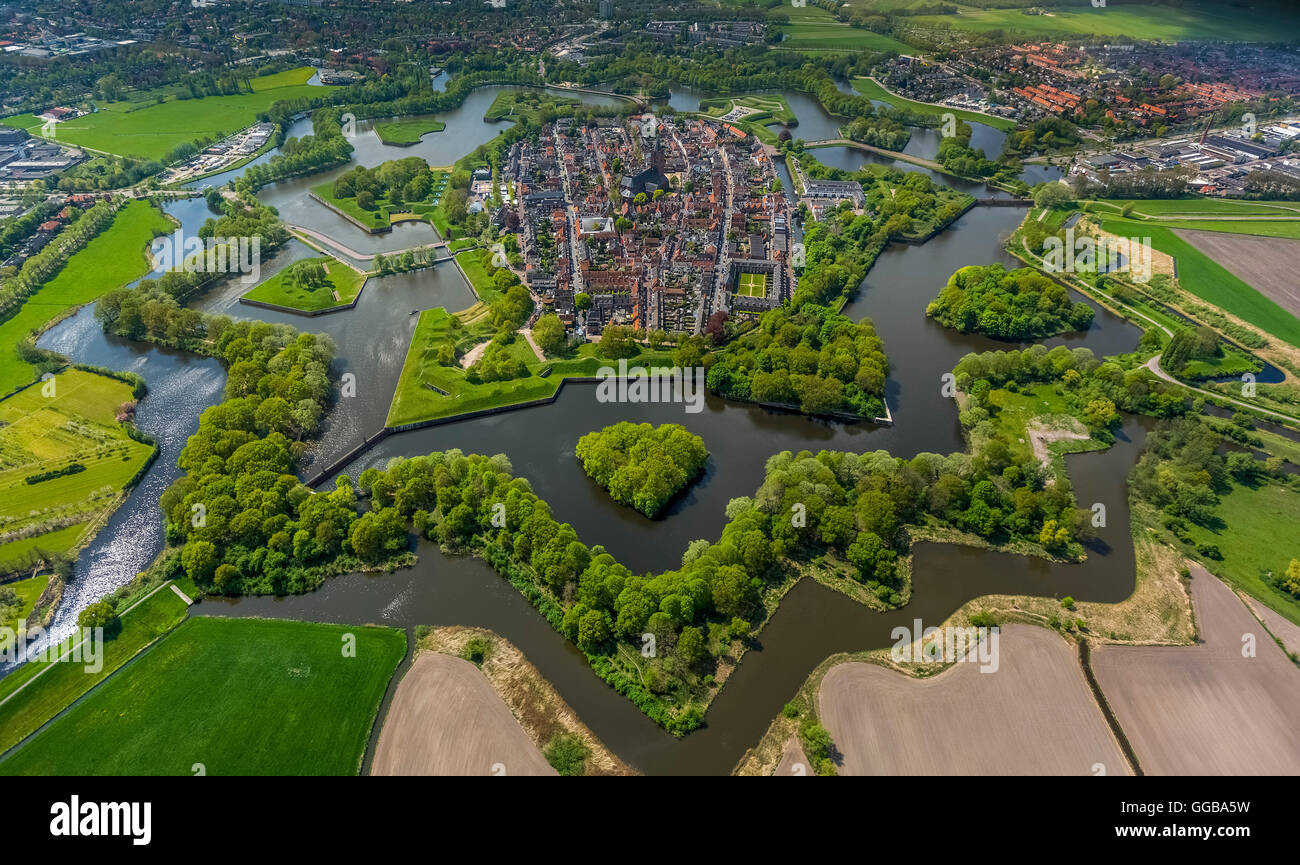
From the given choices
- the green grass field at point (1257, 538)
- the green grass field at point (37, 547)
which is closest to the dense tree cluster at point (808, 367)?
the green grass field at point (1257, 538)

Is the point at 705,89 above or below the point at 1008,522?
above

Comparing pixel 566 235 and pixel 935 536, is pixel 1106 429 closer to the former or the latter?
pixel 935 536

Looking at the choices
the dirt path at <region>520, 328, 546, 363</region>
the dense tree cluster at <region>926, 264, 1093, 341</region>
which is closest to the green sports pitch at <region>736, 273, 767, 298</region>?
the dense tree cluster at <region>926, 264, 1093, 341</region>

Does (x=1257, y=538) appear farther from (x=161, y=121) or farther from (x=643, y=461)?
(x=161, y=121)

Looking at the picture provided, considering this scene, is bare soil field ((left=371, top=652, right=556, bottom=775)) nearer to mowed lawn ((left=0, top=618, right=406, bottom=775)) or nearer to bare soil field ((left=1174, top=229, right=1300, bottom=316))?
mowed lawn ((left=0, top=618, right=406, bottom=775))

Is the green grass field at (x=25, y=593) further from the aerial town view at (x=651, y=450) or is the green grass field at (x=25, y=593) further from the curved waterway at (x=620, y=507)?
the curved waterway at (x=620, y=507)

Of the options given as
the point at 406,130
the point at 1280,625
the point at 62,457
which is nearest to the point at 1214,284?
the point at 1280,625

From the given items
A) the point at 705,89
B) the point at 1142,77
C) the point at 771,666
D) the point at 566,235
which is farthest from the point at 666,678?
the point at 1142,77
